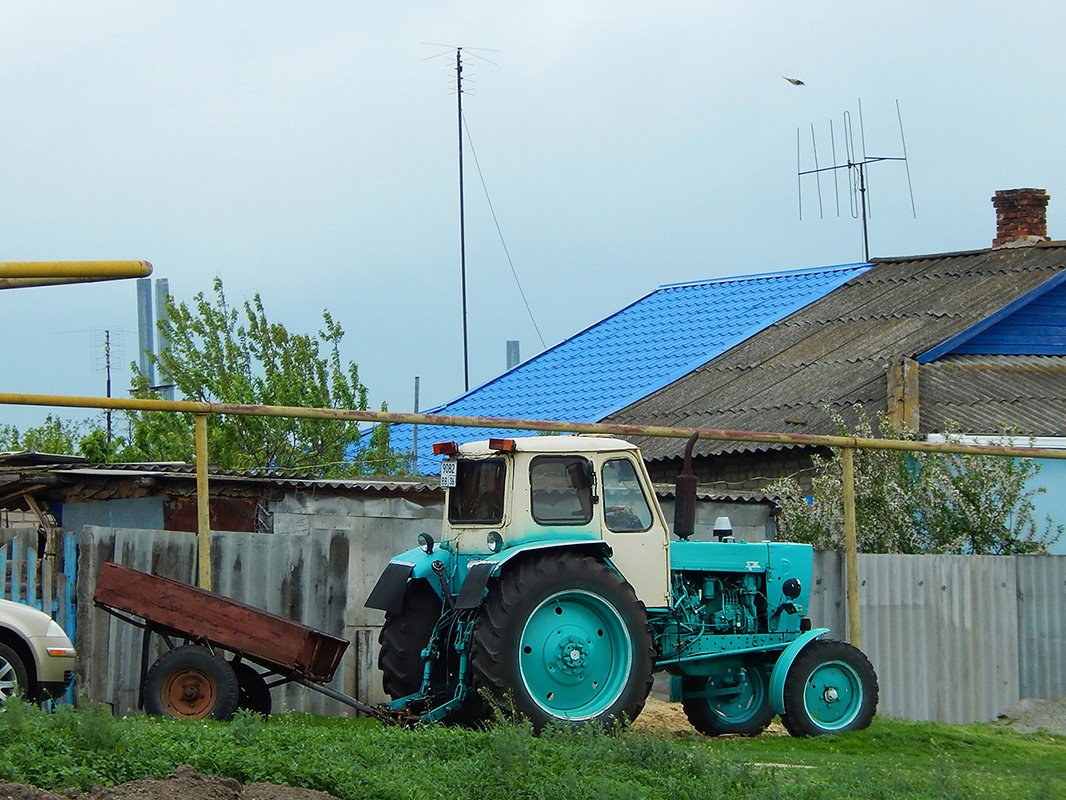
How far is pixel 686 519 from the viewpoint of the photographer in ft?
30.5

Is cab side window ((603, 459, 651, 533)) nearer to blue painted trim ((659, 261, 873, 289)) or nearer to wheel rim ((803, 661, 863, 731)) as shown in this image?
wheel rim ((803, 661, 863, 731))

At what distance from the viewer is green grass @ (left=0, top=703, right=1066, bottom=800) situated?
239 inches

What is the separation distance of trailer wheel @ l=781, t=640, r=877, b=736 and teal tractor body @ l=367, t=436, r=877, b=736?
1 centimetres

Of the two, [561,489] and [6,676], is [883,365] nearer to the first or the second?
[561,489]

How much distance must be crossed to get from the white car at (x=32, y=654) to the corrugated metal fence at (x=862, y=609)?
576 millimetres

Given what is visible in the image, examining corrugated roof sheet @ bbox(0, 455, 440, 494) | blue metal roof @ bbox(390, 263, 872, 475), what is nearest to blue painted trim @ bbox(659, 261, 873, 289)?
blue metal roof @ bbox(390, 263, 872, 475)

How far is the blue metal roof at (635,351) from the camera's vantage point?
24.3 m

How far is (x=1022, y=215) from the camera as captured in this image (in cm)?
2583

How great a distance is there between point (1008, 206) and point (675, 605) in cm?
1883

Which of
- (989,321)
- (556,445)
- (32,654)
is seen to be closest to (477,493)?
(556,445)

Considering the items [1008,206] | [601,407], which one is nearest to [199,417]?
[601,407]

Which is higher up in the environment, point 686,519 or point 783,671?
point 686,519

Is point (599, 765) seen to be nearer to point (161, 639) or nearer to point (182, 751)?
point (182, 751)

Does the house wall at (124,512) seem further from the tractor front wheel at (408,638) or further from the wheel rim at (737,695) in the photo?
the wheel rim at (737,695)
